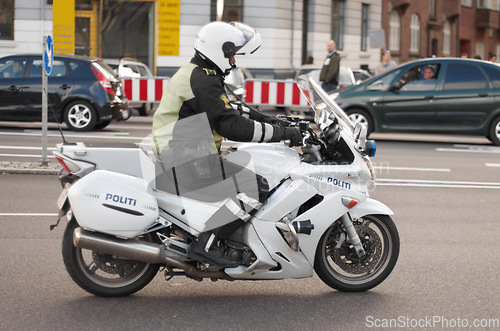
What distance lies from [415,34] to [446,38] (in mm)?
4487

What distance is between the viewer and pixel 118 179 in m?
4.79

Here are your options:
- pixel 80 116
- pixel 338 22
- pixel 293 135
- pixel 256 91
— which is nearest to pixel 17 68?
pixel 80 116

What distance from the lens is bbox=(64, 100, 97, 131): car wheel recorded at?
15883mm

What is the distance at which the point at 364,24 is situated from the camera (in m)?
35.4

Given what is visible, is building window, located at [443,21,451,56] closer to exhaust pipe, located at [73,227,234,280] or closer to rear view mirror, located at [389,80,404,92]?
rear view mirror, located at [389,80,404,92]

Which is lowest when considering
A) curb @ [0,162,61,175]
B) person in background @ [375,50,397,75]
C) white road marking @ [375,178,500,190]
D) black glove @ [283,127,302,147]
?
white road marking @ [375,178,500,190]

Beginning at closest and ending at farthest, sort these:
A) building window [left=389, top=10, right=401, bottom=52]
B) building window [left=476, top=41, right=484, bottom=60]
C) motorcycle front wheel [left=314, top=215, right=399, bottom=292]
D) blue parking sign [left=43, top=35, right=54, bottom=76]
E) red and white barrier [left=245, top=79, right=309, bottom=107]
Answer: motorcycle front wheel [left=314, top=215, right=399, bottom=292], blue parking sign [left=43, top=35, right=54, bottom=76], red and white barrier [left=245, top=79, right=309, bottom=107], building window [left=389, top=10, right=401, bottom=52], building window [left=476, top=41, right=484, bottom=60]

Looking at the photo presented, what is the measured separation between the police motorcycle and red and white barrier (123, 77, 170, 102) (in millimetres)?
15548

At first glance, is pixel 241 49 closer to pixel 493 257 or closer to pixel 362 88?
pixel 493 257

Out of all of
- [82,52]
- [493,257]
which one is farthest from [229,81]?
[493,257]

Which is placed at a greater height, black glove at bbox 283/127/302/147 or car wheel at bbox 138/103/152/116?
black glove at bbox 283/127/302/147

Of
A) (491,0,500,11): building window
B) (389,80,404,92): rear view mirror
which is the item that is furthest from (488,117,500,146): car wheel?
(491,0,500,11): building window

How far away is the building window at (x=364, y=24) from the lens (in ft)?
116

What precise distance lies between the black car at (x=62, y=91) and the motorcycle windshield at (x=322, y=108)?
1111 cm
